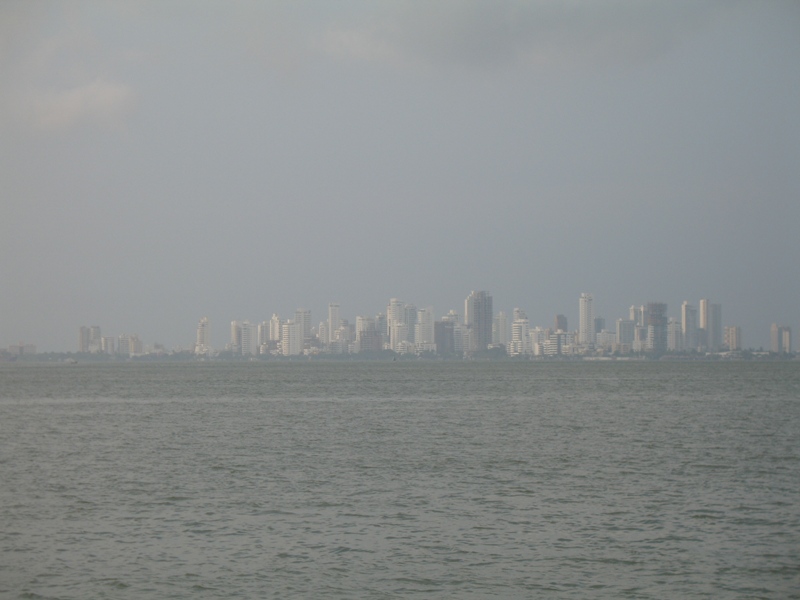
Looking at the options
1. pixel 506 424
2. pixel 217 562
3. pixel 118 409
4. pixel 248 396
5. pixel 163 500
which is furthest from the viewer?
pixel 248 396

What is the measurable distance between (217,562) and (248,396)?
72860 millimetres

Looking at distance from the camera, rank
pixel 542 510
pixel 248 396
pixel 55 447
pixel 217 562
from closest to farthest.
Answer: pixel 217 562 → pixel 542 510 → pixel 55 447 → pixel 248 396

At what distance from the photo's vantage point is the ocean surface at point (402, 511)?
18.8 meters

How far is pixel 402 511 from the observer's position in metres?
25.6

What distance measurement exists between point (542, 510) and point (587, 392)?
2847 inches

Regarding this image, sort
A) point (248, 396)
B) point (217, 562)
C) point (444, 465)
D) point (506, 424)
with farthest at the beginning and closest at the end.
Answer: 1. point (248, 396)
2. point (506, 424)
3. point (444, 465)
4. point (217, 562)

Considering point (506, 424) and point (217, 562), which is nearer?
point (217, 562)

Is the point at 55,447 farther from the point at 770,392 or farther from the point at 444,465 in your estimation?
the point at 770,392

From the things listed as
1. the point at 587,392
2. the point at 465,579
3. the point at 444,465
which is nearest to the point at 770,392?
the point at 587,392

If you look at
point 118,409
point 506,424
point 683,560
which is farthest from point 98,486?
point 118,409

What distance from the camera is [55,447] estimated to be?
142 ft

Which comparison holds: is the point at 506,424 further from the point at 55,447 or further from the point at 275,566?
the point at 275,566

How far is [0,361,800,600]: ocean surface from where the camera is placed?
61.7 ft

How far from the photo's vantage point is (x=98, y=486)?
30.7 metres
